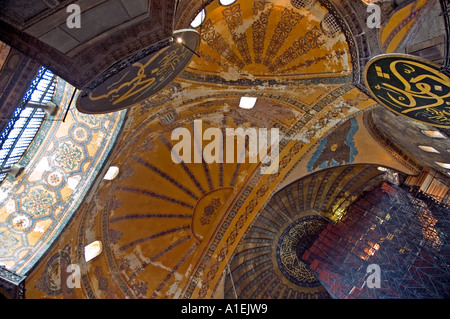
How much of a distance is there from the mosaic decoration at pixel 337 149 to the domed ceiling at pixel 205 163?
0.66 m

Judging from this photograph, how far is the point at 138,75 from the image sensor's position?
13.3ft

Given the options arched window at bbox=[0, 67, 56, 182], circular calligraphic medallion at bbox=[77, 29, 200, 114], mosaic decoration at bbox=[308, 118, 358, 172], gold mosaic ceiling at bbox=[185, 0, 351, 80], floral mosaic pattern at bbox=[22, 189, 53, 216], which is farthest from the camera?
mosaic decoration at bbox=[308, 118, 358, 172]

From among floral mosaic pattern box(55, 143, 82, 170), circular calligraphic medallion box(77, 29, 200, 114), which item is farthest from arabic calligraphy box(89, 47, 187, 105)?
floral mosaic pattern box(55, 143, 82, 170)

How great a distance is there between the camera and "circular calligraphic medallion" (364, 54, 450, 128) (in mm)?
3803

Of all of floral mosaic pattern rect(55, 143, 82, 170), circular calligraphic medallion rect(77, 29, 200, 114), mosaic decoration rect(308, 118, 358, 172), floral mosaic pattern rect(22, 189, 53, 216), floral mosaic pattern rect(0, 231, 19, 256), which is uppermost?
mosaic decoration rect(308, 118, 358, 172)

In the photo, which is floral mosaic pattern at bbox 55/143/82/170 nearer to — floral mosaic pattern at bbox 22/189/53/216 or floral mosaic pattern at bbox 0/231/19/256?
floral mosaic pattern at bbox 22/189/53/216

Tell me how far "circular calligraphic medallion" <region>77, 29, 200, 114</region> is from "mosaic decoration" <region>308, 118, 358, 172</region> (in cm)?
497

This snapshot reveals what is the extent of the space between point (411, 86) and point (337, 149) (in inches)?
187

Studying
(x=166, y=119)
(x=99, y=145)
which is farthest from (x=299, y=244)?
(x=99, y=145)

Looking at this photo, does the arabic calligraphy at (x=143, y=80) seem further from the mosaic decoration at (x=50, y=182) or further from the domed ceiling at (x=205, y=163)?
the mosaic decoration at (x=50, y=182)

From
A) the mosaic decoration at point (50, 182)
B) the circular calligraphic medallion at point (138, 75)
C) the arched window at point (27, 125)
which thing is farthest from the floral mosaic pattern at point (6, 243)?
the circular calligraphic medallion at point (138, 75)

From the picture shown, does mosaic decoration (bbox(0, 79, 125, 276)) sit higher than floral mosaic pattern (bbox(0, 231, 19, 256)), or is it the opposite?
mosaic decoration (bbox(0, 79, 125, 276))

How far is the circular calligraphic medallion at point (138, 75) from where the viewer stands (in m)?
3.60

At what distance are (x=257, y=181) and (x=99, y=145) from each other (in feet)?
13.7
